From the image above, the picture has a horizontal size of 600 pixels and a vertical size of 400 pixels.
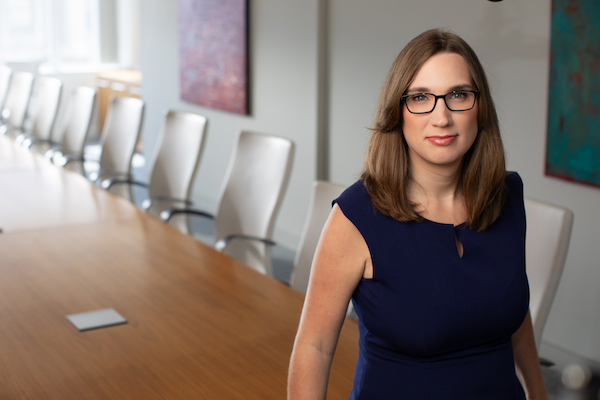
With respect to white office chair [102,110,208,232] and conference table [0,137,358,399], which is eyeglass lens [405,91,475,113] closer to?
conference table [0,137,358,399]

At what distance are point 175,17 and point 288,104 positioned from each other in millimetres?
2081

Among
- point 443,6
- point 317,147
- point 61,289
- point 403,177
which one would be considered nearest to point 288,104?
point 317,147

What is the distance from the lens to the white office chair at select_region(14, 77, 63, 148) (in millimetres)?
6051

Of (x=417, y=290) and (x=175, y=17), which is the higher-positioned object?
(x=175, y=17)

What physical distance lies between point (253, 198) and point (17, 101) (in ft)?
14.8

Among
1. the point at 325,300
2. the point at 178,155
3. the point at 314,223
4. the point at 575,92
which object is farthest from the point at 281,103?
the point at 325,300

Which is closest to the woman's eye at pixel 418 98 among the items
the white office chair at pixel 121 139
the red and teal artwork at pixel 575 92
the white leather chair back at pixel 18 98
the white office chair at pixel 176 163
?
the red and teal artwork at pixel 575 92

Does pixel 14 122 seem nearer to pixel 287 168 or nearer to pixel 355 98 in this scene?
pixel 355 98

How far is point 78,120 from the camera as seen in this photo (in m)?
5.44

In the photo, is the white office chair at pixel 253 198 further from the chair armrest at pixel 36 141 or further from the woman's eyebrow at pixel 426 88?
the chair armrest at pixel 36 141

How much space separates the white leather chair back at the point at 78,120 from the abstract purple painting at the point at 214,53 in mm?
1098

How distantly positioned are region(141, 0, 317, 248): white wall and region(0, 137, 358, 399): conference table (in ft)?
6.54

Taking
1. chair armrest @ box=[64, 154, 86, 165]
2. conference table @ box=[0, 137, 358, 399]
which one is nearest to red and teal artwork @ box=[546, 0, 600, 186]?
conference table @ box=[0, 137, 358, 399]

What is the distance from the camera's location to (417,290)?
1.26 meters
